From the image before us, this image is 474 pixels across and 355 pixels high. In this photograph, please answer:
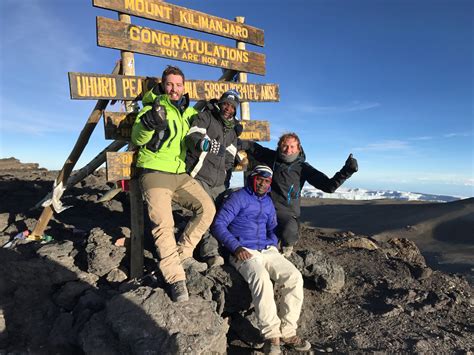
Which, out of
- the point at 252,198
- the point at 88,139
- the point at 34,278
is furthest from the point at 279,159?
the point at 34,278

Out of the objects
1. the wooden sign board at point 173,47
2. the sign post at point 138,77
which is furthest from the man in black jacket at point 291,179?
the wooden sign board at point 173,47

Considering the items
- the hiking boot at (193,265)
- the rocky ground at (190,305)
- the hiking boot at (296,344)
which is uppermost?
the hiking boot at (193,265)

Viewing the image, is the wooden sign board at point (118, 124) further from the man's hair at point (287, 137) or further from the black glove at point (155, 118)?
the man's hair at point (287, 137)

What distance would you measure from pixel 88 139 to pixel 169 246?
2599mm

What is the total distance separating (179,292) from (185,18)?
4.69 meters

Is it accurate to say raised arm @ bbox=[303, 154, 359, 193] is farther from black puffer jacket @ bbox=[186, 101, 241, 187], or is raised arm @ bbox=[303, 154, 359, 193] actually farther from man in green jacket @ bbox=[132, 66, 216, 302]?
man in green jacket @ bbox=[132, 66, 216, 302]

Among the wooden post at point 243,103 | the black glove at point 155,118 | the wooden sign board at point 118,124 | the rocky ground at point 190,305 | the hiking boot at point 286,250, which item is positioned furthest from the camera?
the wooden post at point 243,103

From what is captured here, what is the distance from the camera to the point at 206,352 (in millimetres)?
3621

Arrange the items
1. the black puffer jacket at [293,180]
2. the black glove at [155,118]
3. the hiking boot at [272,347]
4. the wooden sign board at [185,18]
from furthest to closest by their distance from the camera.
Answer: the black puffer jacket at [293,180], the wooden sign board at [185,18], the black glove at [155,118], the hiking boot at [272,347]

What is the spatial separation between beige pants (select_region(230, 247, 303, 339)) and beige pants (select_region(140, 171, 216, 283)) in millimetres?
687

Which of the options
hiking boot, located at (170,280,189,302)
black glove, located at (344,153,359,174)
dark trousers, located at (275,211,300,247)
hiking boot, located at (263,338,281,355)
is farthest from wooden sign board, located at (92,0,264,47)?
hiking boot, located at (263,338,281,355)

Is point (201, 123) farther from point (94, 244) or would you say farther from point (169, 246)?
point (94, 244)

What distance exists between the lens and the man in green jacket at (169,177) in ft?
14.6

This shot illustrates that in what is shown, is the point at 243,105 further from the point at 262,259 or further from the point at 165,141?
the point at 262,259
